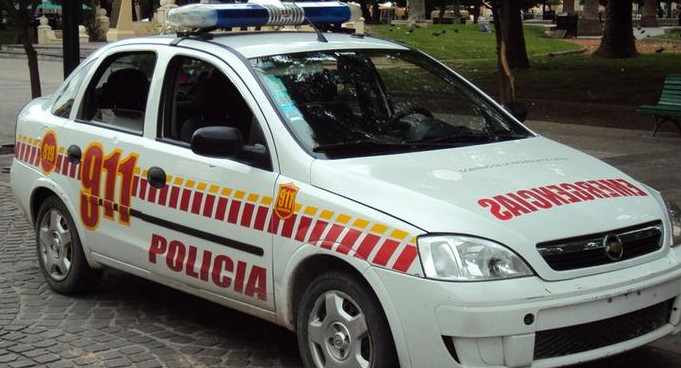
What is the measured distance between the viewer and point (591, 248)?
4.04 metres

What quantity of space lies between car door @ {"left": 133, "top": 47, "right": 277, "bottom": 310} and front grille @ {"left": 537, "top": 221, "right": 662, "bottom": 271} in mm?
1359

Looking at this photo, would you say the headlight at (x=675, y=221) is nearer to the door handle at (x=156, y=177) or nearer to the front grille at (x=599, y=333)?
the front grille at (x=599, y=333)

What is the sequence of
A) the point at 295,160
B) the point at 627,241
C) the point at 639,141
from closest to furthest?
the point at 627,241 → the point at 295,160 → the point at 639,141

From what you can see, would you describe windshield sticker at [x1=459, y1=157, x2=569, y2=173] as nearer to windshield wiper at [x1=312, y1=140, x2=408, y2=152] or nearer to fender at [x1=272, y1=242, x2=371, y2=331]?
windshield wiper at [x1=312, y1=140, x2=408, y2=152]

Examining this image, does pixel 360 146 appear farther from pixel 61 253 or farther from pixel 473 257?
pixel 61 253

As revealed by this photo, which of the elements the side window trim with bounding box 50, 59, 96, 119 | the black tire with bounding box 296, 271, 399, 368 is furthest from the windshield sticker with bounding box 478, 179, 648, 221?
the side window trim with bounding box 50, 59, 96, 119

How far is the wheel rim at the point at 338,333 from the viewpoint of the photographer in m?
4.15

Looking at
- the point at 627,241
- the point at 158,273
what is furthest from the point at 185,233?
the point at 627,241

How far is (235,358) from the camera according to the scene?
5102 millimetres

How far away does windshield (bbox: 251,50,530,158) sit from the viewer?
4.80m

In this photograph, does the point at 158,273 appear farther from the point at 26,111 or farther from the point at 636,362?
the point at 636,362

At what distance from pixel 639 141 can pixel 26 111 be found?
9200 millimetres

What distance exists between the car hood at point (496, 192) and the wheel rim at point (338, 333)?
477mm

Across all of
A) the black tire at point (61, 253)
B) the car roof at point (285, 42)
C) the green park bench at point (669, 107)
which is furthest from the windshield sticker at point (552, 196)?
the green park bench at point (669, 107)
